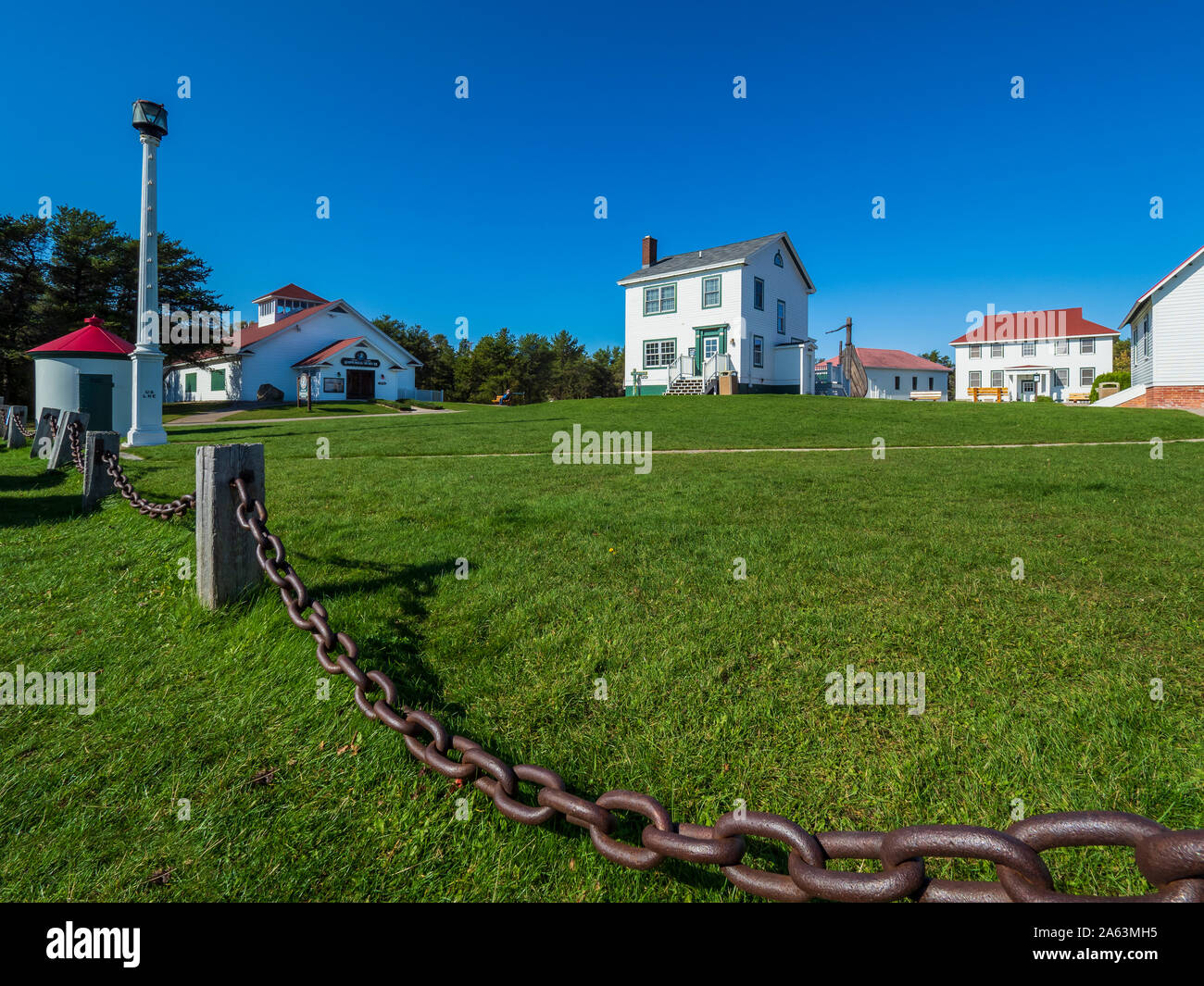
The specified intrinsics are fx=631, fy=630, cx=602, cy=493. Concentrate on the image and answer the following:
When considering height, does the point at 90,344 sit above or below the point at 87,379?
above

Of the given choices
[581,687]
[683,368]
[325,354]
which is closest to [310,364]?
[325,354]

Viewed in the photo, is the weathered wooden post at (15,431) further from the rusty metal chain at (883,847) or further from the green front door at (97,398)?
the rusty metal chain at (883,847)

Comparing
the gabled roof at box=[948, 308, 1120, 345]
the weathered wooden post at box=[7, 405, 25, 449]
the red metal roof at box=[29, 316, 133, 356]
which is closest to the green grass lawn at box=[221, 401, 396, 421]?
the red metal roof at box=[29, 316, 133, 356]

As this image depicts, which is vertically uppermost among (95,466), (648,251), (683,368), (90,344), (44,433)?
(648,251)

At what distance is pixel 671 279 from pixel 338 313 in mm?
24307

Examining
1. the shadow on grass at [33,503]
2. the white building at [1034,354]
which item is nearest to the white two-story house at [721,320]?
the white building at [1034,354]

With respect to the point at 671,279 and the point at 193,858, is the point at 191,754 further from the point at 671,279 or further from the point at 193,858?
the point at 671,279

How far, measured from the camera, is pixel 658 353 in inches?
1430

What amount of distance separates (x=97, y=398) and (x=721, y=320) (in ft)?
87.2

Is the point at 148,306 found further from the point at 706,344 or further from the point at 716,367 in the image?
the point at 706,344

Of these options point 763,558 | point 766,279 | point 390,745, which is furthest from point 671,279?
point 390,745

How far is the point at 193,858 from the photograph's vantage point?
181 cm

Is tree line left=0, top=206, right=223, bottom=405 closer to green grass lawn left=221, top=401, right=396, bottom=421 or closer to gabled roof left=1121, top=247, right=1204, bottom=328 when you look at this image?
green grass lawn left=221, top=401, right=396, bottom=421

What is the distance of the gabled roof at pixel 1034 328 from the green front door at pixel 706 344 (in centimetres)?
3504
